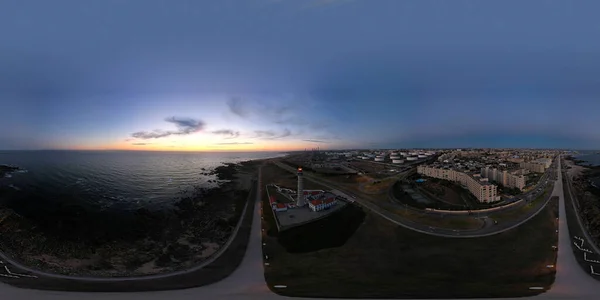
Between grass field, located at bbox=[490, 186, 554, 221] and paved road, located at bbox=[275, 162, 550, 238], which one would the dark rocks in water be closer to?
paved road, located at bbox=[275, 162, 550, 238]

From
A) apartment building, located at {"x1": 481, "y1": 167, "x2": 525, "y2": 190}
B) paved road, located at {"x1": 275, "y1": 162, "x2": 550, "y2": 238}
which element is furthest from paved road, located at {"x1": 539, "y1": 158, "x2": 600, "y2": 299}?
apartment building, located at {"x1": 481, "y1": 167, "x2": 525, "y2": 190}

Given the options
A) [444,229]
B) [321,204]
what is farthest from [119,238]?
[444,229]

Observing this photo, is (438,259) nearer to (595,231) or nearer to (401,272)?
(401,272)

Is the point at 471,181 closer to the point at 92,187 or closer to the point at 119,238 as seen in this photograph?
the point at 119,238

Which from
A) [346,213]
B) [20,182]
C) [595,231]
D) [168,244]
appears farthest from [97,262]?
[20,182]

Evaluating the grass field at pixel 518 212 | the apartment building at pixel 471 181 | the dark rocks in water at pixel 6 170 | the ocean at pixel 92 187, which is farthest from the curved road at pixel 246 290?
the dark rocks in water at pixel 6 170
